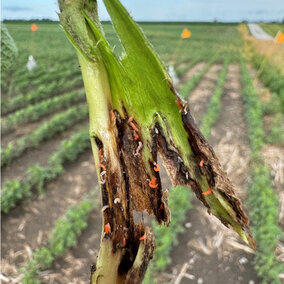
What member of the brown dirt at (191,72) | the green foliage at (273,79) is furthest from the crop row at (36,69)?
the green foliage at (273,79)

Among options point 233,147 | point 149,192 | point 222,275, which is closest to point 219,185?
point 149,192

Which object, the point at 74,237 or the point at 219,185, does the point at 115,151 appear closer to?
the point at 219,185

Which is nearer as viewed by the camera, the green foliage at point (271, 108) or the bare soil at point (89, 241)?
the bare soil at point (89, 241)

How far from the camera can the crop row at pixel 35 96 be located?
7.31 m

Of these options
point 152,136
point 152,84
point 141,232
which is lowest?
point 141,232

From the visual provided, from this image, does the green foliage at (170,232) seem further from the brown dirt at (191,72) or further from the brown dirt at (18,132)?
the brown dirt at (191,72)

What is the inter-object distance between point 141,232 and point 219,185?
0.26m

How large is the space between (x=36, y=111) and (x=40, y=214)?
3.11m

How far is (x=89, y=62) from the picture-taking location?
698mm

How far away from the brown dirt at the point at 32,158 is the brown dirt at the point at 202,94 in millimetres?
2834

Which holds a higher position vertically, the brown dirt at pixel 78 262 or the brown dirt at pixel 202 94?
the brown dirt at pixel 202 94

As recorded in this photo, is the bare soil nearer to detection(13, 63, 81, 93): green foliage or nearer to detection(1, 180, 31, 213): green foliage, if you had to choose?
detection(1, 180, 31, 213): green foliage

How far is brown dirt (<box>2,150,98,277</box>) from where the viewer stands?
12.3 ft

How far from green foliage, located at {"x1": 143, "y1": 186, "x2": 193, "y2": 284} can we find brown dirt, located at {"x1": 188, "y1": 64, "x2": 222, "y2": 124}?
311cm
